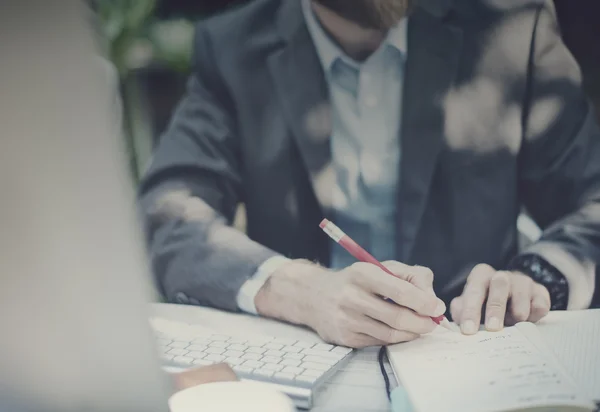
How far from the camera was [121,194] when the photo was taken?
312 millimetres

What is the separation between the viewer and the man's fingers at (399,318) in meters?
0.63

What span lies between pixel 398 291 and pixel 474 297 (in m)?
0.11

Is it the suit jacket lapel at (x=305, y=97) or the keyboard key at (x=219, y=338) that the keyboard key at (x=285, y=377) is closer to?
the keyboard key at (x=219, y=338)

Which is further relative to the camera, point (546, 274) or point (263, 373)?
point (546, 274)

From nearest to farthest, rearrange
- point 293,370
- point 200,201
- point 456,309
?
point 293,370 → point 456,309 → point 200,201

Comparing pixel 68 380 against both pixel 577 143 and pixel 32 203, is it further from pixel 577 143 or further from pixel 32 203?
pixel 577 143

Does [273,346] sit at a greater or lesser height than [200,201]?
lesser

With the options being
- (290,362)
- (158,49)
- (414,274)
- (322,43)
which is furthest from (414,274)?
(158,49)

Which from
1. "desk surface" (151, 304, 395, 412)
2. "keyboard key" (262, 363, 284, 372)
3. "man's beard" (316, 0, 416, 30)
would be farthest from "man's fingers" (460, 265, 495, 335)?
"man's beard" (316, 0, 416, 30)

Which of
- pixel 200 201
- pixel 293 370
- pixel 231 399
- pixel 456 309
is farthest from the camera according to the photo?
pixel 200 201

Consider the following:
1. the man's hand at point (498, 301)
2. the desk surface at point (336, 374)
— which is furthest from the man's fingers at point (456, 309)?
the desk surface at point (336, 374)

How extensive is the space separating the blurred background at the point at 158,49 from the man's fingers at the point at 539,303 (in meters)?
0.22

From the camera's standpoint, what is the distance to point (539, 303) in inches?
27.6

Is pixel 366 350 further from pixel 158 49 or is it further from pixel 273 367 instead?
pixel 158 49
